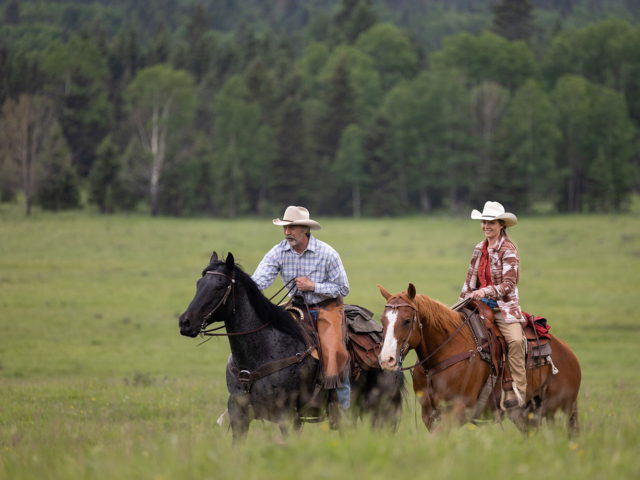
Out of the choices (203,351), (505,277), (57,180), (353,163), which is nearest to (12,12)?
(57,180)

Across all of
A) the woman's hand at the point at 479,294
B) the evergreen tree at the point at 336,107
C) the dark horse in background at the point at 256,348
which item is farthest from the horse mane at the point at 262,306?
the evergreen tree at the point at 336,107

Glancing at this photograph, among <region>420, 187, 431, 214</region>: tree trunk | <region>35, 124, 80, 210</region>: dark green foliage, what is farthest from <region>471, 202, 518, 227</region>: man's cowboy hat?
<region>420, 187, 431, 214</region>: tree trunk

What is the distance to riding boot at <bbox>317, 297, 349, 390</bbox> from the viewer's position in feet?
25.2

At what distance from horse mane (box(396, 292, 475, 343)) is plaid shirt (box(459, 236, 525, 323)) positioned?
14.7 inches

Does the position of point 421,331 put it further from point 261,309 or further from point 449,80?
point 449,80

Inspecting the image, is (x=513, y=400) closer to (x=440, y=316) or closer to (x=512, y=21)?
(x=440, y=316)

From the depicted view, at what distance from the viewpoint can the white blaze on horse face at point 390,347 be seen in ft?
22.8

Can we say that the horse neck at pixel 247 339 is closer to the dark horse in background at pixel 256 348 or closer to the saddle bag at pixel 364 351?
the dark horse in background at pixel 256 348

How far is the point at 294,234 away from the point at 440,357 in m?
2.15

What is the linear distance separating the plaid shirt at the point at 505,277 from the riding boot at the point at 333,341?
148cm

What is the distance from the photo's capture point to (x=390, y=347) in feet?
23.2

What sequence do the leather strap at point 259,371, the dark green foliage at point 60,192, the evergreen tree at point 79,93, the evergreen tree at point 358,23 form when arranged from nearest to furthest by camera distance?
the leather strap at point 259,371 → the dark green foliage at point 60,192 → the evergreen tree at point 79,93 → the evergreen tree at point 358,23

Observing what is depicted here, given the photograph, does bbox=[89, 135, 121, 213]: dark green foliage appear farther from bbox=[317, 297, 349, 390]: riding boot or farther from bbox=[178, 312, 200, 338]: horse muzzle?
bbox=[178, 312, 200, 338]: horse muzzle

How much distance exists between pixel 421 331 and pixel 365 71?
79.4m
